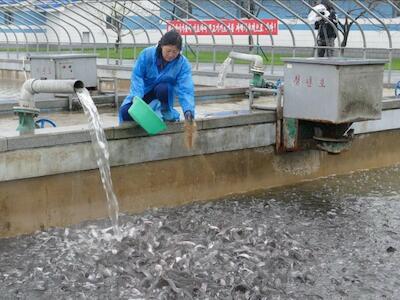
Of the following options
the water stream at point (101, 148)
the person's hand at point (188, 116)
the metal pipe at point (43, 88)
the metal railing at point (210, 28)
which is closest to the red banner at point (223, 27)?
the metal railing at point (210, 28)

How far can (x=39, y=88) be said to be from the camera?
24.5 ft

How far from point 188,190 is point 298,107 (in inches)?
72.1

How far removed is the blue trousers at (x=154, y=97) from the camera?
7801mm

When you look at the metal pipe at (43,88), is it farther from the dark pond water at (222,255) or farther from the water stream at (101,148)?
the dark pond water at (222,255)

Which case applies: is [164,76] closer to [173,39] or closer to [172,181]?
[173,39]

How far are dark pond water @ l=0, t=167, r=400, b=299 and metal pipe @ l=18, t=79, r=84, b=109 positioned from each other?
147 centimetres

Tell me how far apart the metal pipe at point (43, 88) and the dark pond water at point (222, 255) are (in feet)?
4.81

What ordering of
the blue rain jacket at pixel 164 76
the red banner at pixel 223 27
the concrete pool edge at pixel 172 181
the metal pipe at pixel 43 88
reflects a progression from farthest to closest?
the red banner at pixel 223 27
the blue rain jacket at pixel 164 76
the metal pipe at pixel 43 88
the concrete pool edge at pixel 172 181

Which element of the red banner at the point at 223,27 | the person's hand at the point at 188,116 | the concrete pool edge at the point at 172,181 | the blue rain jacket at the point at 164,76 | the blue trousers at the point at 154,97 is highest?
the red banner at the point at 223,27

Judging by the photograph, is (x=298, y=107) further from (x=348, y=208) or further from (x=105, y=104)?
(x=105, y=104)

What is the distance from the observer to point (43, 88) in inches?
294

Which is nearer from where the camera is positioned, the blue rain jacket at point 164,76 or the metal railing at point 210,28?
the blue rain jacket at point 164,76

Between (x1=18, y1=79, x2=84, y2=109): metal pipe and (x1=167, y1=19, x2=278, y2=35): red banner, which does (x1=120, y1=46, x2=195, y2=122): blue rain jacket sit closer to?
(x1=18, y1=79, x2=84, y2=109): metal pipe

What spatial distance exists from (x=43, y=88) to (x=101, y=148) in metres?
0.93
